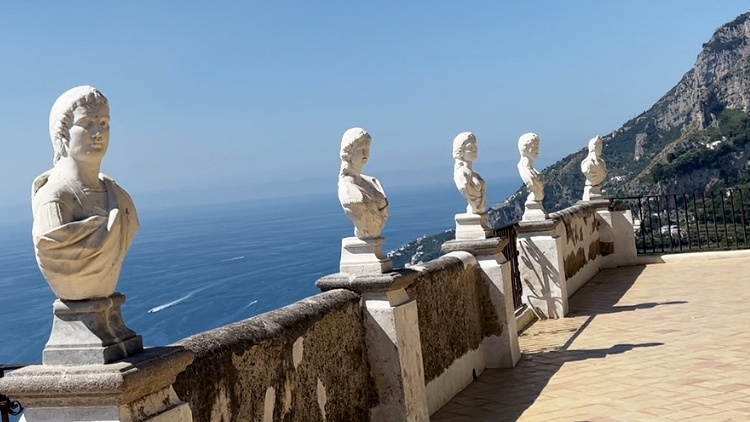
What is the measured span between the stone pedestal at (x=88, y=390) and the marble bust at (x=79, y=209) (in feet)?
0.89

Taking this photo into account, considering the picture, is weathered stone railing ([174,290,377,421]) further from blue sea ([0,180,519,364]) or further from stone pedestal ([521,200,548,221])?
blue sea ([0,180,519,364])

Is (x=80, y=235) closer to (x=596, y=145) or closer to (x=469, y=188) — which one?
(x=469, y=188)

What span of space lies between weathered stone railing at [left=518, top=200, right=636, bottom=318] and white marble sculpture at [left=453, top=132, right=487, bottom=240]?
231 cm

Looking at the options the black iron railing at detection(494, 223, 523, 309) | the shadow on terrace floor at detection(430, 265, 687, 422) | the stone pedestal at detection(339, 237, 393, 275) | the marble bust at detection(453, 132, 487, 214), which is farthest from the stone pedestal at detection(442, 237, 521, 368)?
the stone pedestal at detection(339, 237, 393, 275)

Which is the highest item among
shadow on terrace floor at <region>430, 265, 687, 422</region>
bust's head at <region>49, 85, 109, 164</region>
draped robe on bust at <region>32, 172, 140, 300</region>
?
bust's head at <region>49, 85, 109, 164</region>

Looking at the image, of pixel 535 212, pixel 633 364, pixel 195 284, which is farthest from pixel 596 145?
pixel 195 284

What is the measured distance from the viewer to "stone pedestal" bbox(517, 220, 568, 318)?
1070 cm

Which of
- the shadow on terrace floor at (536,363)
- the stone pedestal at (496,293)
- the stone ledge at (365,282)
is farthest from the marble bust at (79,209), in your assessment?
the stone pedestal at (496,293)

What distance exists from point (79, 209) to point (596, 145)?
1271cm

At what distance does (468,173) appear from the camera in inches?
326

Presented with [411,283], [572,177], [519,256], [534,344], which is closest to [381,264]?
[411,283]

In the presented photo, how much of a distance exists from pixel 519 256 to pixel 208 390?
24.8 feet

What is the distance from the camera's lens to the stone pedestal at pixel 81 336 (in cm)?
291

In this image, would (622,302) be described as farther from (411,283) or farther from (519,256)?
(411,283)
